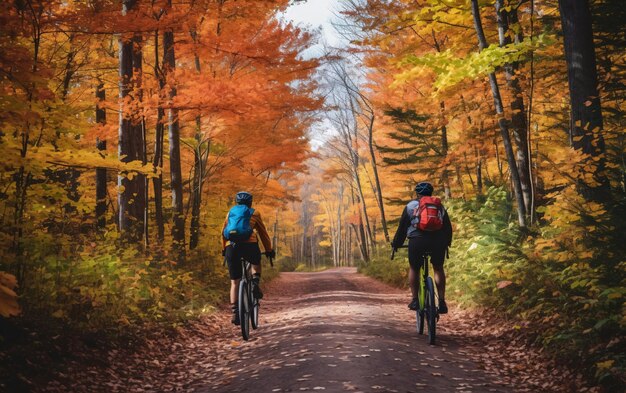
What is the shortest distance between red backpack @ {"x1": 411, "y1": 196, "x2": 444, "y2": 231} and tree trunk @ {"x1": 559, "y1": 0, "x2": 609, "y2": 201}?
2411 mm

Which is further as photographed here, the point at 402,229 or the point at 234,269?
the point at 234,269

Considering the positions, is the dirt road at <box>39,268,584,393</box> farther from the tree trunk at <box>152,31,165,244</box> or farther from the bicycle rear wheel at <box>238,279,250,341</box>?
the tree trunk at <box>152,31,165,244</box>

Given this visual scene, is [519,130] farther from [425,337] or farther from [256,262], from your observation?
[256,262]

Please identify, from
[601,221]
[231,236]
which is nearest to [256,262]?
[231,236]

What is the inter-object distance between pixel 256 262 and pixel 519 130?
6466 mm

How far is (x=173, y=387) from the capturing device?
235 inches

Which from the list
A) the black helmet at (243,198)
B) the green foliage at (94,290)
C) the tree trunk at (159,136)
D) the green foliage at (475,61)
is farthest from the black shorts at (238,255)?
the green foliage at (475,61)

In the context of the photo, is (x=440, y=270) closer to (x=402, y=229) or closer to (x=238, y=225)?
(x=402, y=229)

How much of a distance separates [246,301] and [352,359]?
8.62ft

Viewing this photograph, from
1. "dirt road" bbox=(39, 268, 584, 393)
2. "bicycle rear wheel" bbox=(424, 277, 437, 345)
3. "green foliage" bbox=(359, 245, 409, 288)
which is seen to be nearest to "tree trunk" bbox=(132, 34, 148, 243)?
"dirt road" bbox=(39, 268, 584, 393)

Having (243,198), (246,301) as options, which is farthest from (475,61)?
(246,301)

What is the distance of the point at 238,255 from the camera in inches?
319

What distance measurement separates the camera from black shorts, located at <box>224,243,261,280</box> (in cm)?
808

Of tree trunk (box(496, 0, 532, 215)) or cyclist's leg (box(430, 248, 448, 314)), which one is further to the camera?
tree trunk (box(496, 0, 532, 215))
